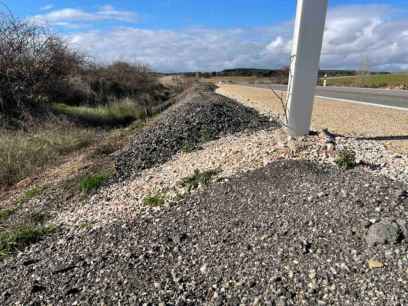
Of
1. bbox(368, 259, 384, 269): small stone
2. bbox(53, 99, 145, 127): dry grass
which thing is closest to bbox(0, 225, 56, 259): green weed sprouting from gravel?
bbox(368, 259, 384, 269): small stone

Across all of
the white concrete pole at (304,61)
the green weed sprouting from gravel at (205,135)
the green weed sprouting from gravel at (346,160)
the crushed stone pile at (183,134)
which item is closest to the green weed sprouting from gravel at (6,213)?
the crushed stone pile at (183,134)

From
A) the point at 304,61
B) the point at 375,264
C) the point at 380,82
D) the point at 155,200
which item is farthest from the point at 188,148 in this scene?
the point at 380,82

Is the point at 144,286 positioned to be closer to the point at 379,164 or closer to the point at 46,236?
the point at 46,236

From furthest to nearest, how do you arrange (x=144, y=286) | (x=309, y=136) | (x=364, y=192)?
(x=309, y=136) < (x=364, y=192) < (x=144, y=286)

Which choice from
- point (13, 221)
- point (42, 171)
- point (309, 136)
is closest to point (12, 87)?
point (42, 171)

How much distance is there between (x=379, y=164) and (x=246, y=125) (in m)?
3.32

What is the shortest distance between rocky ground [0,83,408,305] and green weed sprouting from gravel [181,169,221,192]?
69 mm

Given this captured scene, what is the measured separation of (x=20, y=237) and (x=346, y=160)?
414 centimetres

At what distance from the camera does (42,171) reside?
7.82 m

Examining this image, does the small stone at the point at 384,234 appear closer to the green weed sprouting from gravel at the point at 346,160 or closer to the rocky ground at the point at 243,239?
the rocky ground at the point at 243,239

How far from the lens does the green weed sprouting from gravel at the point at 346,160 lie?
409cm

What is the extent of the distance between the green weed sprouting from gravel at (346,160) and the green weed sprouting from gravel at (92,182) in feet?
11.8

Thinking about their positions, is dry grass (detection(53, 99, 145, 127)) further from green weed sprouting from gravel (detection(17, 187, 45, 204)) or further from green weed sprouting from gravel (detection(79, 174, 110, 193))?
green weed sprouting from gravel (detection(79, 174, 110, 193))

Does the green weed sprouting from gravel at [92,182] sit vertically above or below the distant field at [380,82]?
below
